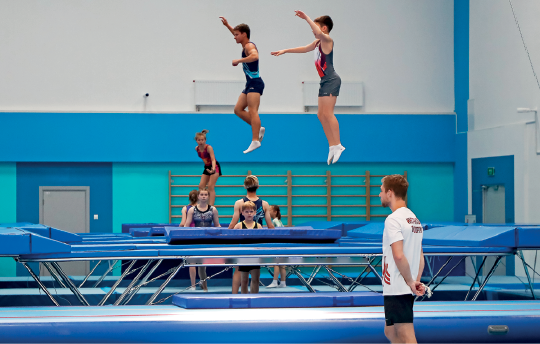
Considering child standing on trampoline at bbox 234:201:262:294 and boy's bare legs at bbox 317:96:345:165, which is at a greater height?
boy's bare legs at bbox 317:96:345:165

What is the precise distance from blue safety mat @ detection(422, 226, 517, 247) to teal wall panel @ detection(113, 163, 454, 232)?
Answer: 6.10 m

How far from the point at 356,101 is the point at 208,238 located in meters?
7.22

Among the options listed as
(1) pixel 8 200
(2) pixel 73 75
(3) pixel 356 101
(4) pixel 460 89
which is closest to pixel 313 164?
(3) pixel 356 101

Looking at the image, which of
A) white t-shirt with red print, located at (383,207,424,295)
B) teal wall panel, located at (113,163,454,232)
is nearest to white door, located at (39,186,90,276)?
teal wall panel, located at (113,163,454,232)

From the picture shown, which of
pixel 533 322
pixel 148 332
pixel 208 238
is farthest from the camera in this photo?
pixel 208 238

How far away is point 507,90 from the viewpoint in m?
10.7

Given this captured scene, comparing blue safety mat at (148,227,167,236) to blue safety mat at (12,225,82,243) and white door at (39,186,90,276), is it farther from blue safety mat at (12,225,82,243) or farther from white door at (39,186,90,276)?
white door at (39,186,90,276)

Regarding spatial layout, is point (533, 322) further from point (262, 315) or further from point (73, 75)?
point (73, 75)

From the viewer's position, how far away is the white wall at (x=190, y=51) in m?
11.6

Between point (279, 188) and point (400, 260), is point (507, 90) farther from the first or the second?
point (400, 260)

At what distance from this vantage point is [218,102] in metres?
11.8

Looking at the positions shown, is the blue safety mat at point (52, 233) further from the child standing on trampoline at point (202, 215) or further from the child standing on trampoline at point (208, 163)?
the child standing on trampoline at point (208, 163)

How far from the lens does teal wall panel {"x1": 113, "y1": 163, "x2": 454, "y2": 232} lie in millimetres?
11695

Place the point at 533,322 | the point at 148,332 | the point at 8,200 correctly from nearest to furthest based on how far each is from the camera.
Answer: the point at 148,332 → the point at 533,322 → the point at 8,200
